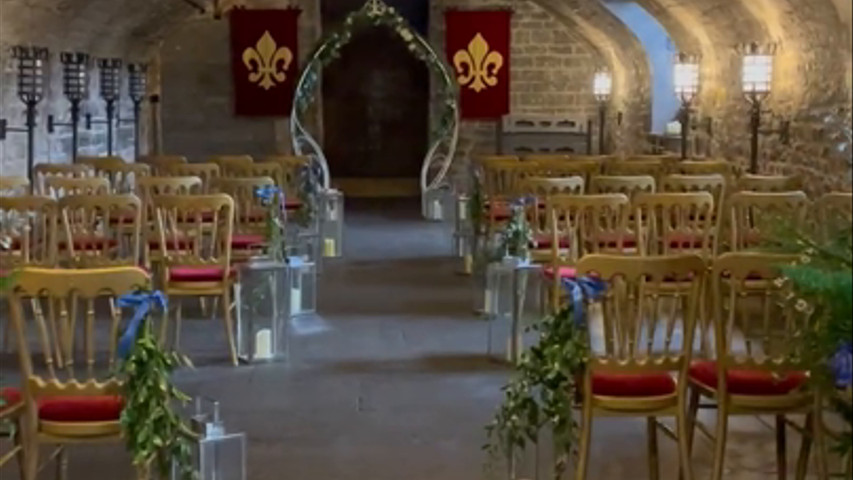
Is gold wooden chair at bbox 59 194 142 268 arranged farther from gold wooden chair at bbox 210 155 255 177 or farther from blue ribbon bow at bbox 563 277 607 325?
blue ribbon bow at bbox 563 277 607 325

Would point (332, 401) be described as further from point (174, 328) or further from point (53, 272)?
point (53, 272)

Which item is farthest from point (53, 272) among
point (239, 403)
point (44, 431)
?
point (239, 403)

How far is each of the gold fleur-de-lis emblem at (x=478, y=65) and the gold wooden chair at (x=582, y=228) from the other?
306 inches

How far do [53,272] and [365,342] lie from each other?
3.26m

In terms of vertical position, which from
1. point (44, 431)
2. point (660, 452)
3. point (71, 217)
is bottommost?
point (660, 452)

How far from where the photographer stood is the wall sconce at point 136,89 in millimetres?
12680

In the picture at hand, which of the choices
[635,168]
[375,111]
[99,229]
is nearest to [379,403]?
[99,229]

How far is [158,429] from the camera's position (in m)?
3.50

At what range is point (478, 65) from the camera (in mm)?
14219

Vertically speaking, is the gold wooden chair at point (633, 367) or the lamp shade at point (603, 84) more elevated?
the lamp shade at point (603, 84)

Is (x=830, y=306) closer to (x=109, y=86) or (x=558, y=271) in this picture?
(x=558, y=271)

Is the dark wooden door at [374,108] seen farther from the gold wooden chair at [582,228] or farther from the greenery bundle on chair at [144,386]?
the greenery bundle on chair at [144,386]

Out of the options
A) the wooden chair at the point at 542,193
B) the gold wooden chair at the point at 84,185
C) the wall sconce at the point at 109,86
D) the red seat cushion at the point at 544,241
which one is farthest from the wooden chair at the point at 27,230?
the wall sconce at the point at 109,86

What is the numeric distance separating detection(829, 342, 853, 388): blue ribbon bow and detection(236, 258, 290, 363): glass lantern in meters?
3.82
